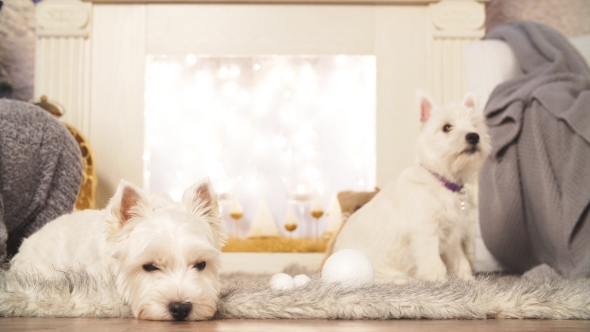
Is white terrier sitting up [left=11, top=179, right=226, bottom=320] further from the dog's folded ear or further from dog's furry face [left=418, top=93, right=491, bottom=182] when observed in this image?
dog's furry face [left=418, top=93, right=491, bottom=182]

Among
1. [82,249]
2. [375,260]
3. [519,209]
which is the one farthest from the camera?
[519,209]

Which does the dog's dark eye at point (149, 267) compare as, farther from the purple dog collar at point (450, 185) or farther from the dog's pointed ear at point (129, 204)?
the purple dog collar at point (450, 185)

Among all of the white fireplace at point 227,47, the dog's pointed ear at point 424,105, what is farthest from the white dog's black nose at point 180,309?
the white fireplace at point 227,47

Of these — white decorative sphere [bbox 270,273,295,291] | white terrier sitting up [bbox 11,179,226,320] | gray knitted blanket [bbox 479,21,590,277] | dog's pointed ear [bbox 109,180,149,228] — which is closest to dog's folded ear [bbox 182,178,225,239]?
white terrier sitting up [bbox 11,179,226,320]

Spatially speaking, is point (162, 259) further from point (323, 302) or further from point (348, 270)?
point (348, 270)

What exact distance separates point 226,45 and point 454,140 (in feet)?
7.75

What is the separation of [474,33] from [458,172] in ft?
6.95

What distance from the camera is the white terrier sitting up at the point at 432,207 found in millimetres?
2352

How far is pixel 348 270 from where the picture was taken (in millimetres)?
1846

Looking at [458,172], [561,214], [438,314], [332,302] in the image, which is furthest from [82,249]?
[561,214]

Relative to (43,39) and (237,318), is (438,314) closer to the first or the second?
(237,318)

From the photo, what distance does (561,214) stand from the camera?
2535 millimetres

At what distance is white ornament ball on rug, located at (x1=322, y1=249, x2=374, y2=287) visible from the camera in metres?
1.83

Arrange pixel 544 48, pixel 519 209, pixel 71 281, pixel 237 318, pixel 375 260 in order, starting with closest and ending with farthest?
pixel 237 318
pixel 71 281
pixel 375 260
pixel 519 209
pixel 544 48
